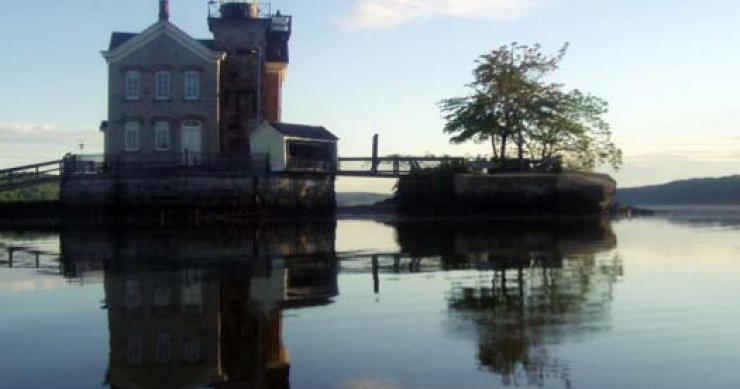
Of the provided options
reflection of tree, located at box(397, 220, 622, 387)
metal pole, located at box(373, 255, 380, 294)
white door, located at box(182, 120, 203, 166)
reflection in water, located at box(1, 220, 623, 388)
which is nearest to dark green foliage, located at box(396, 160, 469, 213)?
white door, located at box(182, 120, 203, 166)

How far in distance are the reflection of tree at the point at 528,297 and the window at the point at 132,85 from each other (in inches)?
1146

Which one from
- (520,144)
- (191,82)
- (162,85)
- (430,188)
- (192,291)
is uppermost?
(191,82)

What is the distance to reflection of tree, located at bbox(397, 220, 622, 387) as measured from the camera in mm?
8273

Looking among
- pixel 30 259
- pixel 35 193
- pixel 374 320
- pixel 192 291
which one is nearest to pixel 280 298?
pixel 192 291

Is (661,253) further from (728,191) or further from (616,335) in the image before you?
(728,191)

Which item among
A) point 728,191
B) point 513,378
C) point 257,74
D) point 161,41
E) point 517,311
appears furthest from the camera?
point 728,191

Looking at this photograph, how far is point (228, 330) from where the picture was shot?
9.92m

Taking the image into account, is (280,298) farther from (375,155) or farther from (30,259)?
(375,155)

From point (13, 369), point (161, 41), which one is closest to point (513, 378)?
point (13, 369)

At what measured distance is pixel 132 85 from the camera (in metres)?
49.1

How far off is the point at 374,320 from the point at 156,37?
135ft

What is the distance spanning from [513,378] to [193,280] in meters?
8.90

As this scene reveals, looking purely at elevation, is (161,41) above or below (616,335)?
above

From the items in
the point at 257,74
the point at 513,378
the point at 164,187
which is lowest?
the point at 513,378
